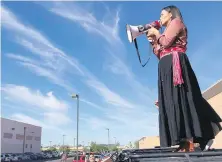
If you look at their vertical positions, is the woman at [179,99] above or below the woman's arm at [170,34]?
below

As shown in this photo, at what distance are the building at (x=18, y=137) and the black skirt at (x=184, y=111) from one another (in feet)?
250

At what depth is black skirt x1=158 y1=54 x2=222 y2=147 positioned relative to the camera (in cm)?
288

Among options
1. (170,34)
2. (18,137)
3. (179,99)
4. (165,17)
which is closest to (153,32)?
(170,34)

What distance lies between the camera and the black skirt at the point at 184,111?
9.46ft

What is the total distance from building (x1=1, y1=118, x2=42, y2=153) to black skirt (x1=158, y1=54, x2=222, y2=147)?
Answer: 76.2 m

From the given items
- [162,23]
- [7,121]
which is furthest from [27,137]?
[162,23]

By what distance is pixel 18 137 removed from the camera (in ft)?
279

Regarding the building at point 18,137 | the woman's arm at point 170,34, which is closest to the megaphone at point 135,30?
the woman's arm at point 170,34

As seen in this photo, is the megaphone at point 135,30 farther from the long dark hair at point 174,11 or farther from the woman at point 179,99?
the long dark hair at point 174,11

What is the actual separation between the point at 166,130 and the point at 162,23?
104 cm

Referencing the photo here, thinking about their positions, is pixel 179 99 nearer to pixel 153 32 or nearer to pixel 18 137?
pixel 153 32

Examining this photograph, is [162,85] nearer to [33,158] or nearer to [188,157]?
[188,157]

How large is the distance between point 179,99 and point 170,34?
1.91 ft

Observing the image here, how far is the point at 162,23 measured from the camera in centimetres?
341
